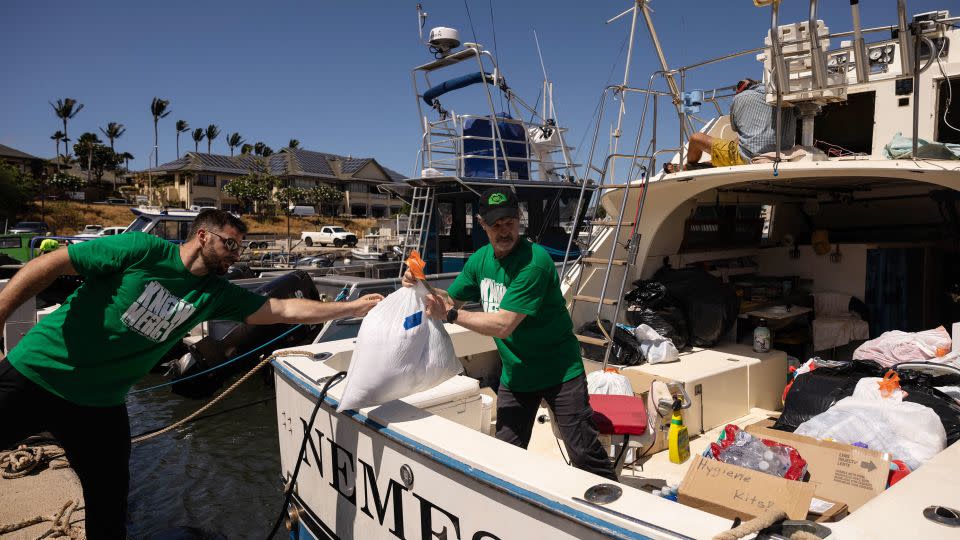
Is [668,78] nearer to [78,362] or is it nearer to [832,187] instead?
[832,187]

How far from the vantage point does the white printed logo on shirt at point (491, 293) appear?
9.63 ft

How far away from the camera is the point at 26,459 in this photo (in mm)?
5527

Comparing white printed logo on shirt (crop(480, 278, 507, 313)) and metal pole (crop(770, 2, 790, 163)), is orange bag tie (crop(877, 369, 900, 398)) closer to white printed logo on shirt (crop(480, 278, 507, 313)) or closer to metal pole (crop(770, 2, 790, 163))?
metal pole (crop(770, 2, 790, 163))

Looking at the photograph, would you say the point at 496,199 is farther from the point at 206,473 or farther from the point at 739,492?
the point at 206,473

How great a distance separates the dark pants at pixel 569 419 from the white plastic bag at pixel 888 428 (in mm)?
1062

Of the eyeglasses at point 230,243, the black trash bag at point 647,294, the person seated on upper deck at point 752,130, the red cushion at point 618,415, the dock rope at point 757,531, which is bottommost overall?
the red cushion at point 618,415

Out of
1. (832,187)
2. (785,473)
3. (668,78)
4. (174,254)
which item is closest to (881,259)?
(832,187)

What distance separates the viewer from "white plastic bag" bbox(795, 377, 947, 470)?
2.64 m

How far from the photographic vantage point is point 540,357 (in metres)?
2.89

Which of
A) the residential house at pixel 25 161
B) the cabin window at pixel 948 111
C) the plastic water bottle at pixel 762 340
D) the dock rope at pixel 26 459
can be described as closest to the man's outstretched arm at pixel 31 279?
the dock rope at pixel 26 459

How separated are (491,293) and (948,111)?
4752 mm

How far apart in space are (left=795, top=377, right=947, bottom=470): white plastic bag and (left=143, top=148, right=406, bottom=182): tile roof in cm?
5386

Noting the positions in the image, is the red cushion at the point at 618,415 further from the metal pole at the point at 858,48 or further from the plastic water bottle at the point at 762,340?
the metal pole at the point at 858,48

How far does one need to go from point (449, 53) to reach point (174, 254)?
27.3 feet
